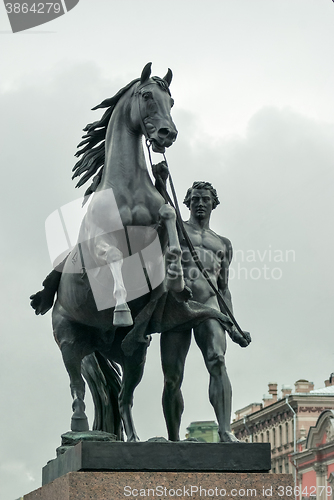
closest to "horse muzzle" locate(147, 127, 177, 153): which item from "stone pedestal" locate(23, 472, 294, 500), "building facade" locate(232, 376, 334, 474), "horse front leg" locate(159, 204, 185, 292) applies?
"horse front leg" locate(159, 204, 185, 292)

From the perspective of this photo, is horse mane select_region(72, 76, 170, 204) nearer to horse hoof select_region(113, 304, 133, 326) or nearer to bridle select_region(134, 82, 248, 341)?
bridle select_region(134, 82, 248, 341)

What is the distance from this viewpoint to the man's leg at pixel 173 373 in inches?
303

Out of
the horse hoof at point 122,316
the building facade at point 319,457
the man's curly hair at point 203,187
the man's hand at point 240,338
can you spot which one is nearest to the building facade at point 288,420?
the building facade at point 319,457

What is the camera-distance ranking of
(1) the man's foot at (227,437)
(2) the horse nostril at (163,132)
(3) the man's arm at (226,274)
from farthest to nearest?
(3) the man's arm at (226,274) → (1) the man's foot at (227,437) → (2) the horse nostril at (163,132)

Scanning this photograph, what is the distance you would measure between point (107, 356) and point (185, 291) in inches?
44.2

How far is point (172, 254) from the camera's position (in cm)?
675

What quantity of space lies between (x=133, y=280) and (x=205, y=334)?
0.83 metres

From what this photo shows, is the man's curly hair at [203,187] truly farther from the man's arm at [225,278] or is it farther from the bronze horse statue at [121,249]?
the bronze horse statue at [121,249]

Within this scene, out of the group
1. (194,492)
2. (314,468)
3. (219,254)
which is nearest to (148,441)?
(194,492)

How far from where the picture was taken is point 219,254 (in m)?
8.31

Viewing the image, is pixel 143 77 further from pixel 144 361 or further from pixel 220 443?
pixel 220 443

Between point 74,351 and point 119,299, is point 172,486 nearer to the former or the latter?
point 119,299

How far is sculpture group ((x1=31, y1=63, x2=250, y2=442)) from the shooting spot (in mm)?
6996

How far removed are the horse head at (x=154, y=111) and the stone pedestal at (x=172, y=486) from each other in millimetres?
2471
